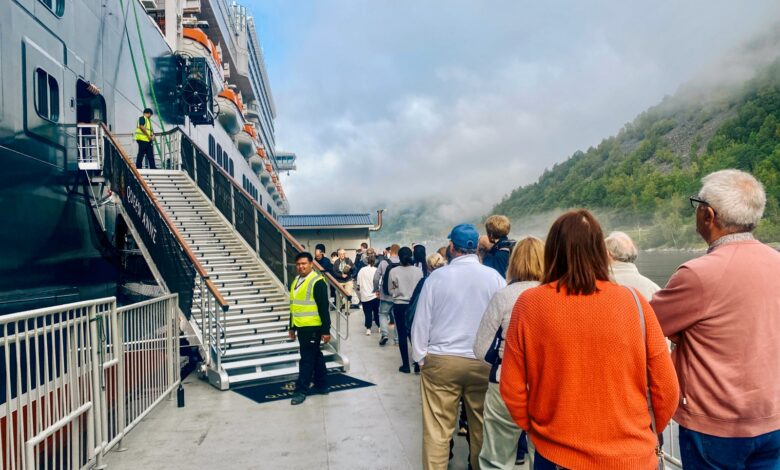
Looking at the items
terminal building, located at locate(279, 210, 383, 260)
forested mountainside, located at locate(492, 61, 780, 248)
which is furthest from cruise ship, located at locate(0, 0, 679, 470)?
forested mountainside, located at locate(492, 61, 780, 248)

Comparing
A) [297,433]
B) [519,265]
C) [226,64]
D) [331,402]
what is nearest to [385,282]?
[331,402]

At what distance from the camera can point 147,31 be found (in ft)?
41.6

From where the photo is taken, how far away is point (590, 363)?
1.84 m

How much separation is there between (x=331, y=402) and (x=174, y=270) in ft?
11.8

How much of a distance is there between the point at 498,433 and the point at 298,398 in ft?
10.3

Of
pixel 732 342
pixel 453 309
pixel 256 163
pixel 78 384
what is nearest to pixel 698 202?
pixel 732 342

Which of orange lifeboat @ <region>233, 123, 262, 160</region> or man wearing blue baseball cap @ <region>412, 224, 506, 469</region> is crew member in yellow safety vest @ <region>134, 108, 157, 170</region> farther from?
orange lifeboat @ <region>233, 123, 262, 160</region>

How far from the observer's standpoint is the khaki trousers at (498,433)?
3369 mm

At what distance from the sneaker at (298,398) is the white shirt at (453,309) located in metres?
2.68

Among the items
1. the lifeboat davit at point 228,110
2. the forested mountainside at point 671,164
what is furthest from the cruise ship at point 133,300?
the forested mountainside at point 671,164

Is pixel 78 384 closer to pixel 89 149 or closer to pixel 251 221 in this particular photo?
pixel 89 149

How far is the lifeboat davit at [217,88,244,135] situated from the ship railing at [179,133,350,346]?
8.14 meters

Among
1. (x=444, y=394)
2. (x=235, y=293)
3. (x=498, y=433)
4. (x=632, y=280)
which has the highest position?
(x=632, y=280)

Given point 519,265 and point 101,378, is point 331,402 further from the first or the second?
point 519,265
